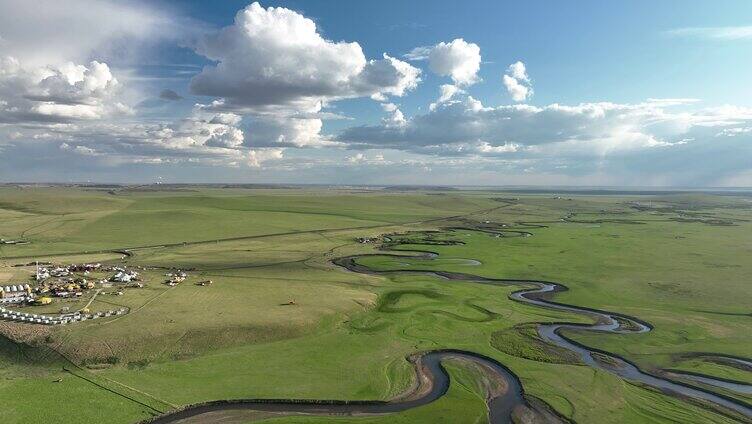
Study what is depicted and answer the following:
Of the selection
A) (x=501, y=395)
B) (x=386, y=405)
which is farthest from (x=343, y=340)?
(x=501, y=395)

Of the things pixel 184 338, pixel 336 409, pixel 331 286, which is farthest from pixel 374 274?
pixel 336 409

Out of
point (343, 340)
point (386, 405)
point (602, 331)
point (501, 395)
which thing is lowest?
point (386, 405)

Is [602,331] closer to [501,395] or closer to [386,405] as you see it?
[501,395]

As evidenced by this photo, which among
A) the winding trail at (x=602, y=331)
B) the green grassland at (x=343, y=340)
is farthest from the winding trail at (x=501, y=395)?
the green grassland at (x=343, y=340)

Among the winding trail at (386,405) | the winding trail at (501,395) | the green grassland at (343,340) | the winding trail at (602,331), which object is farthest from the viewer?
the winding trail at (602,331)

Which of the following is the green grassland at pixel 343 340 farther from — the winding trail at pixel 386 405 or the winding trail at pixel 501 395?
the winding trail at pixel 501 395

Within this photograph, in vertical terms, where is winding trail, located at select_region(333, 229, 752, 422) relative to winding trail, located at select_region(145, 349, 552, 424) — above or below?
above

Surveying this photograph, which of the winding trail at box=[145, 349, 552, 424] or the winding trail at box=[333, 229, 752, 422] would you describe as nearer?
the winding trail at box=[145, 349, 552, 424]

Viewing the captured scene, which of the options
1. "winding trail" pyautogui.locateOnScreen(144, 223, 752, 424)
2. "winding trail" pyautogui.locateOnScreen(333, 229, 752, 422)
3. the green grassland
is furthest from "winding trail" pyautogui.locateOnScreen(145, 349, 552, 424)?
"winding trail" pyautogui.locateOnScreen(333, 229, 752, 422)

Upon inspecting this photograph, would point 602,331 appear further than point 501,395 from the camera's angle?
Yes

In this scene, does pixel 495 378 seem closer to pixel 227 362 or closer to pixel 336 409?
pixel 336 409

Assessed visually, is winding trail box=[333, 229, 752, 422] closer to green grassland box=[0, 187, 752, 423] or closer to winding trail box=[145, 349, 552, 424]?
green grassland box=[0, 187, 752, 423]

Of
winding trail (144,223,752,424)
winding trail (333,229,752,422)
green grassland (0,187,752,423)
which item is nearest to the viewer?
winding trail (144,223,752,424)
